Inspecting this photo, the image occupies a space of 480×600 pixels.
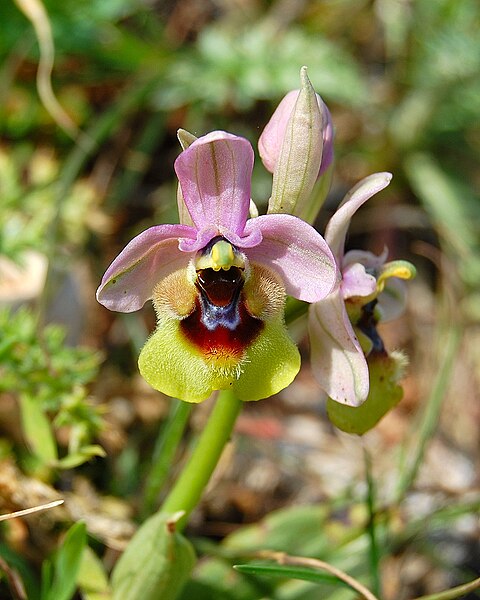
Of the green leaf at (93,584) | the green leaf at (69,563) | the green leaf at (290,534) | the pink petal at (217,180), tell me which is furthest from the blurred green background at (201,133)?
the pink petal at (217,180)

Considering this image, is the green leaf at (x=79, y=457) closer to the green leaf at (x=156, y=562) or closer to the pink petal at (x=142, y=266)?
the green leaf at (x=156, y=562)

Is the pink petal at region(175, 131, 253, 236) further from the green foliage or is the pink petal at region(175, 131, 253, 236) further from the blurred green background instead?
the blurred green background

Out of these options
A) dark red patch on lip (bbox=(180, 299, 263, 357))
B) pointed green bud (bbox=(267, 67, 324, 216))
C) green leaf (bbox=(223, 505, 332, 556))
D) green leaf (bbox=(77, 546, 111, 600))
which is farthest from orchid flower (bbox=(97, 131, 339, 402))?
green leaf (bbox=(223, 505, 332, 556))

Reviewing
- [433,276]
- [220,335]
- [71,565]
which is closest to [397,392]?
[220,335]

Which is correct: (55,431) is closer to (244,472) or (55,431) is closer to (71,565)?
(244,472)

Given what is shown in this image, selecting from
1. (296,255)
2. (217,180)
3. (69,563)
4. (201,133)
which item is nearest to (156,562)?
(69,563)
